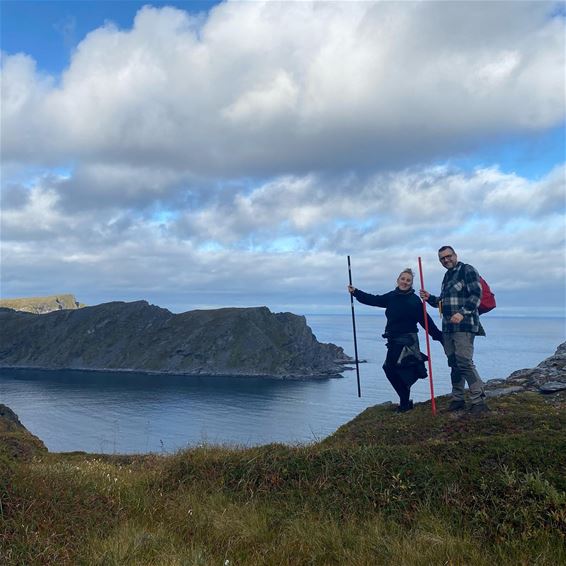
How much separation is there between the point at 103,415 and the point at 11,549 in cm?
10157

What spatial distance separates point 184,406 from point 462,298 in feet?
341

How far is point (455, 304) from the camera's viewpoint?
10.5 meters

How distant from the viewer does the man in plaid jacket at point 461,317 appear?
10.3 meters

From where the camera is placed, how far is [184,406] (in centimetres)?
10781

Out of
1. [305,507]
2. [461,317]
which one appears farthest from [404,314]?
[305,507]

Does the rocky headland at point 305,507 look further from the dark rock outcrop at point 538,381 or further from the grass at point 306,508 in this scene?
the dark rock outcrop at point 538,381

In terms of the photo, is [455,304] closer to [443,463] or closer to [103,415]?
[443,463]

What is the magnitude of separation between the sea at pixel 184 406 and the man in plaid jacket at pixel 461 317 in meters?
47.8

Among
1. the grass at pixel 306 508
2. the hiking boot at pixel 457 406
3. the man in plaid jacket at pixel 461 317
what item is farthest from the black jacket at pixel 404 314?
the grass at pixel 306 508

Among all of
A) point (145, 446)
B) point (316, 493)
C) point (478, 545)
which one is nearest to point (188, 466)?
point (316, 493)

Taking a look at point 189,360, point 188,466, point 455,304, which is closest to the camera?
point 188,466

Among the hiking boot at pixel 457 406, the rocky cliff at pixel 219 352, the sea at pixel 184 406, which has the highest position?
the hiking boot at pixel 457 406

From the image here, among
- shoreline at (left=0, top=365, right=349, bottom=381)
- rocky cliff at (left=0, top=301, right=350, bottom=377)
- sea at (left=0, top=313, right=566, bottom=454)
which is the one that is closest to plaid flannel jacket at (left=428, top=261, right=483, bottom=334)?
sea at (left=0, top=313, right=566, bottom=454)

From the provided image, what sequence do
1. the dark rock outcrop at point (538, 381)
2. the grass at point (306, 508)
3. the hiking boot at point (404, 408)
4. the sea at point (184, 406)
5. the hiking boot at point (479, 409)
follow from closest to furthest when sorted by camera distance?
the grass at point (306, 508) < the hiking boot at point (479, 409) < the hiking boot at point (404, 408) < the dark rock outcrop at point (538, 381) < the sea at point (184, 406)
